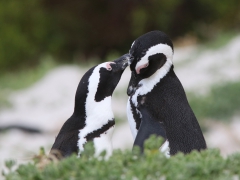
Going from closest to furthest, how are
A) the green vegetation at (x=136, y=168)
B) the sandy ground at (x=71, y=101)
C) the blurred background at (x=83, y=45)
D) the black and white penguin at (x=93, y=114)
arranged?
1. the green vegetation at (x=136, y=168)
2. the black and white penguin at (x=93, y=114)
3. the sandy ground at (x=71, y=101)
4. the blurred background at (x=83, y=45)

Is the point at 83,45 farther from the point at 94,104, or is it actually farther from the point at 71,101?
the point at 94,104

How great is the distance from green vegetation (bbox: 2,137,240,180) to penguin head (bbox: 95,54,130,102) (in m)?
0.73

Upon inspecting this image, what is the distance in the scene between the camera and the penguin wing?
2865 mm

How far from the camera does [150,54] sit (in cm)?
303

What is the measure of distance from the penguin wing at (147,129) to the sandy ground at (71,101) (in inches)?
144

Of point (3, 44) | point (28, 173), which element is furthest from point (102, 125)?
point (3, 44)

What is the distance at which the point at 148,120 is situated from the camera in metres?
2.95

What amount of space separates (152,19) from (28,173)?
10.8 meters

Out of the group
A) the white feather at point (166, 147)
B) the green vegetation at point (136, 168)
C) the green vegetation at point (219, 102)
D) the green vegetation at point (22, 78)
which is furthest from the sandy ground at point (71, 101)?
the green vegetation at point (136, 168)

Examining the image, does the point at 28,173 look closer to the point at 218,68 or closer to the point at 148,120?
the point at 148,120

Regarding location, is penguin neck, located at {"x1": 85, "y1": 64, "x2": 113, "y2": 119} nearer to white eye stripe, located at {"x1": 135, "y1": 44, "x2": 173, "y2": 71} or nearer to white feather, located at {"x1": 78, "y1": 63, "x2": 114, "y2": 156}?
white feather, located at {"x1": 78, "y1": 63, "x2": 114, "y2": 156}

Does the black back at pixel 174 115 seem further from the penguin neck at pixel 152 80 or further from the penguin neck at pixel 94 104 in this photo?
the penguin neck at pixel 94 104

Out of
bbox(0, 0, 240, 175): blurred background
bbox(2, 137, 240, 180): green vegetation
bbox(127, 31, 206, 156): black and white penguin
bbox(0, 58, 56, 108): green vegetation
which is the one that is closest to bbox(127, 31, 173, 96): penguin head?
bbox(127, 31, 206, 156): black and white penguin

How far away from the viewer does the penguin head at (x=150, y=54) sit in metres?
3.04
